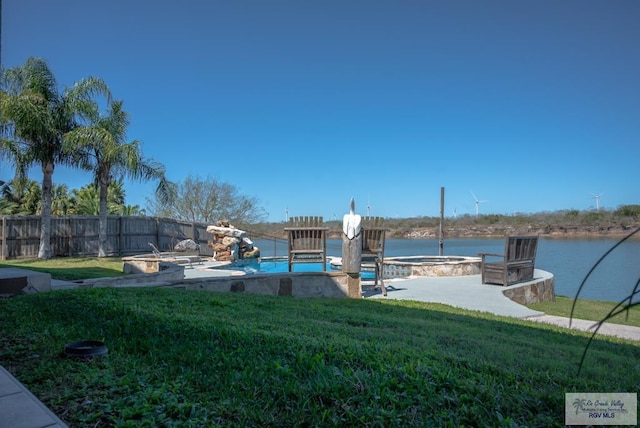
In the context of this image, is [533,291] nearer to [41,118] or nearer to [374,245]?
[374,245]

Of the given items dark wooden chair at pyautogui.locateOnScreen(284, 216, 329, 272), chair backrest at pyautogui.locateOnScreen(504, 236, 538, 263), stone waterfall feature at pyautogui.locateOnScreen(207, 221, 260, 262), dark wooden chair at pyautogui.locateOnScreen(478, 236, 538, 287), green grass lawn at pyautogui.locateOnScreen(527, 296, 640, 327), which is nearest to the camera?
green grass lawn at pyautogui.locateOnScreen(527, 296, 640, 327)

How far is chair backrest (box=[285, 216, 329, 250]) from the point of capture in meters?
9.62

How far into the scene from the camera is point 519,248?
10.6 metres

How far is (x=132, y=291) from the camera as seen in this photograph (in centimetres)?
497

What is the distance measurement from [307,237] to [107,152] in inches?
387

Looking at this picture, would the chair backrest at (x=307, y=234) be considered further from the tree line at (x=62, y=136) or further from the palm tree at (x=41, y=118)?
the palm tree at (x=41, y=118)

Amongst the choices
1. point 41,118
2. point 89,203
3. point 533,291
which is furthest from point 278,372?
point 89,203

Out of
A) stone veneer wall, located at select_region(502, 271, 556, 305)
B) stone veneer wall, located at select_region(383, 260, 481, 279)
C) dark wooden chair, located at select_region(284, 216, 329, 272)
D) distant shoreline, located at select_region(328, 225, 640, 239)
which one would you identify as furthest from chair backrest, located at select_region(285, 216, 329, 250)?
distant shoreline, located at select_region(328, 225, 640, 239)

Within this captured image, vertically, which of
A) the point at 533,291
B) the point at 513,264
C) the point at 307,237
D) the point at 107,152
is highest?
the point at 107,152

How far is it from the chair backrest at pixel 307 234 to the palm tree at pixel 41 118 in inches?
396

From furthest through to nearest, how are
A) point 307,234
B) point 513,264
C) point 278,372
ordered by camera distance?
1. point 513,264
2. point 307,234
3. point 278,372

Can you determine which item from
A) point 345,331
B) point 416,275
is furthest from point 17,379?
point 416,275

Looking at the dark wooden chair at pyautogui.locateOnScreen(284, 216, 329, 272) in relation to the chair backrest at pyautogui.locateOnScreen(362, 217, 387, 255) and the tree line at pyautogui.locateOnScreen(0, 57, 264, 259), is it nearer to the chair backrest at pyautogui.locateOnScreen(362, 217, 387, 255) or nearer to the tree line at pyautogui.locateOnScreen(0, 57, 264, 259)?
the chair backrest at pyautogui.locateOnScreen(362, 217, 387, 255)

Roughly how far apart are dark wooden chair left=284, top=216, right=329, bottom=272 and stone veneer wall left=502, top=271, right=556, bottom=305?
441 centimetres
